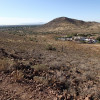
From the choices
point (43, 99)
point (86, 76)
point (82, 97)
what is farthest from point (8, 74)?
point (86, 76)

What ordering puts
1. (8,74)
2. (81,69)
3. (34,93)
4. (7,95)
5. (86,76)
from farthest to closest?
→ (81,69) < (86,76) < (8,74) < (34,93) < (7,95)

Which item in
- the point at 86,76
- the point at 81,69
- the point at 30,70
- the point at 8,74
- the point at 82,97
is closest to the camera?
the point at 82,97

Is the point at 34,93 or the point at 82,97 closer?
the point at 34,93

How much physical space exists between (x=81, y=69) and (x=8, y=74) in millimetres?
5307

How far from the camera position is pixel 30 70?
752 centimetres

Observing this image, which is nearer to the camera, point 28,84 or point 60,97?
point 60,97

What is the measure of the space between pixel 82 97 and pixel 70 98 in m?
0.61

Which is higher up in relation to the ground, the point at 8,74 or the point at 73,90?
the point at 8,74

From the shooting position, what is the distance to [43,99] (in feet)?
15.5

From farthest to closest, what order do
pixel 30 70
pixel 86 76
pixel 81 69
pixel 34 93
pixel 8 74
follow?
pixel 81 69 → pixel 86 76 → pixel 30 70 → pixel 8 74 → pixel 34 93

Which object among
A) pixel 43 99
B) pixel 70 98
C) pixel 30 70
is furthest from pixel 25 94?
pixel 30 70

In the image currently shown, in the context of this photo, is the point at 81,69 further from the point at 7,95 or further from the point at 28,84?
the point at 7,95

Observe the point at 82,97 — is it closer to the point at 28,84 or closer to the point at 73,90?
the point at 73,90

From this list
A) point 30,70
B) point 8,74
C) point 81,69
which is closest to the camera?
point 8,74
